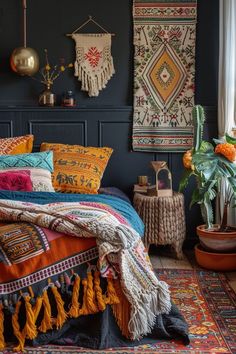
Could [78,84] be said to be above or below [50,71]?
below

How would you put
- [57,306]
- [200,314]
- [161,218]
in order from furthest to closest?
[161,218] < [200,314] < [57,306]

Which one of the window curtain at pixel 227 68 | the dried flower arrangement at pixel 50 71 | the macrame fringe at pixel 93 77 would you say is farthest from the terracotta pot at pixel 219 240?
the dried flower arrangement at pixel 50 71

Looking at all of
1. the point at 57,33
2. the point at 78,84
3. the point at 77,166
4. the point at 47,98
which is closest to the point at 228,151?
the point at 77,166

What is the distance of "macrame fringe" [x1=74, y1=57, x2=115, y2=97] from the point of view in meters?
4.50

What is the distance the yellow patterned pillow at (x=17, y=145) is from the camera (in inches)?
163

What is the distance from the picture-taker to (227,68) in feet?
14.0

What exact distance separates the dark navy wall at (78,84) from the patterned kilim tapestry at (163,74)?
8 cm

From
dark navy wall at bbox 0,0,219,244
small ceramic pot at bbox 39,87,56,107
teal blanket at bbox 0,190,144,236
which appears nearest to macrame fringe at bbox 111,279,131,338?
teal blanket at bbox 0,190,144,236

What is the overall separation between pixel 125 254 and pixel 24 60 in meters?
2.29

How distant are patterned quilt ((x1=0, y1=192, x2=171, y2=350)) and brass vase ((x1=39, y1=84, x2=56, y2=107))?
196 cm

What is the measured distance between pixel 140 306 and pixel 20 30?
9.35ft

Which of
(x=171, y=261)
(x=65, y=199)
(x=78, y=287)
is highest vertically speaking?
(x=65, y=199)

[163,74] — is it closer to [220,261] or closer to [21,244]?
[220,261]

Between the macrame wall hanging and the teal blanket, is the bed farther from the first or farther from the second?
the macrame wall hanging
